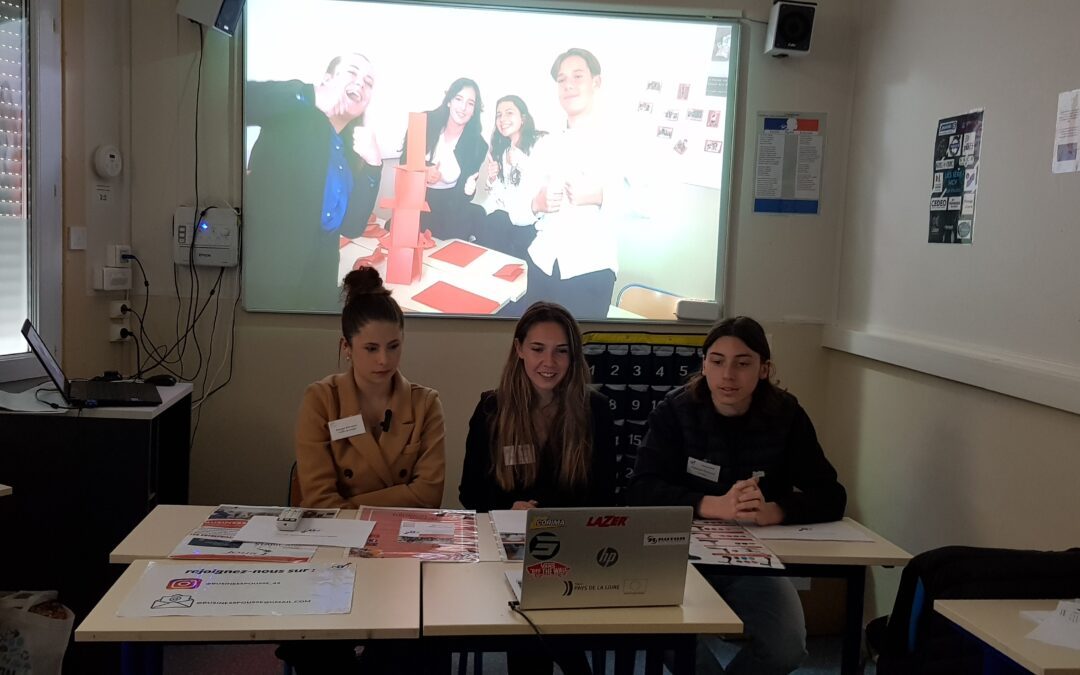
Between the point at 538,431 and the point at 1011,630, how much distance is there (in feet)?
4.47

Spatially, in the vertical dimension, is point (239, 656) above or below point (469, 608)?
below

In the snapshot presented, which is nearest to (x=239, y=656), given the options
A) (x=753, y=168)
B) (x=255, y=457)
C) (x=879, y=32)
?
(x=255, y=457)

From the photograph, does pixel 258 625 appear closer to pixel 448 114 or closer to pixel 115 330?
pixel 115 330

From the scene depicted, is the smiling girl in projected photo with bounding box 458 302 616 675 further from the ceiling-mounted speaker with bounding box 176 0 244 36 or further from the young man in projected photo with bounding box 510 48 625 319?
the ceiling-mounted speaker with bounding box 176 0 244 36

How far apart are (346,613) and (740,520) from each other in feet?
3.94

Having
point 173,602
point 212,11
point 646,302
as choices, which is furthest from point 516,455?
point 212,11

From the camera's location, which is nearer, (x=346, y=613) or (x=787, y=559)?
(x=346, y=613)

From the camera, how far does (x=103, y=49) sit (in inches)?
144

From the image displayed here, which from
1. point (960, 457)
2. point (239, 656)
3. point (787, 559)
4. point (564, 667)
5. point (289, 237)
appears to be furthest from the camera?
point (289, 237)

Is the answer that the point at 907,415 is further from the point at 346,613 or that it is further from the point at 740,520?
the point at 346,613

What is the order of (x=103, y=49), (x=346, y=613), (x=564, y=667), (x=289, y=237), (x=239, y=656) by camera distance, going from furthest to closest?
1. (x=289, y=237)
2. (x=103, y=49)
3. (x=239, y=656)
4. (x=564, y=667)
5. (x=346, y=613)

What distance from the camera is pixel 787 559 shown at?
2240 mm

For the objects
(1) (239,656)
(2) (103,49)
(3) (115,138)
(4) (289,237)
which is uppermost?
(2) (103,49)

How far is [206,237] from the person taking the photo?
3.87m
